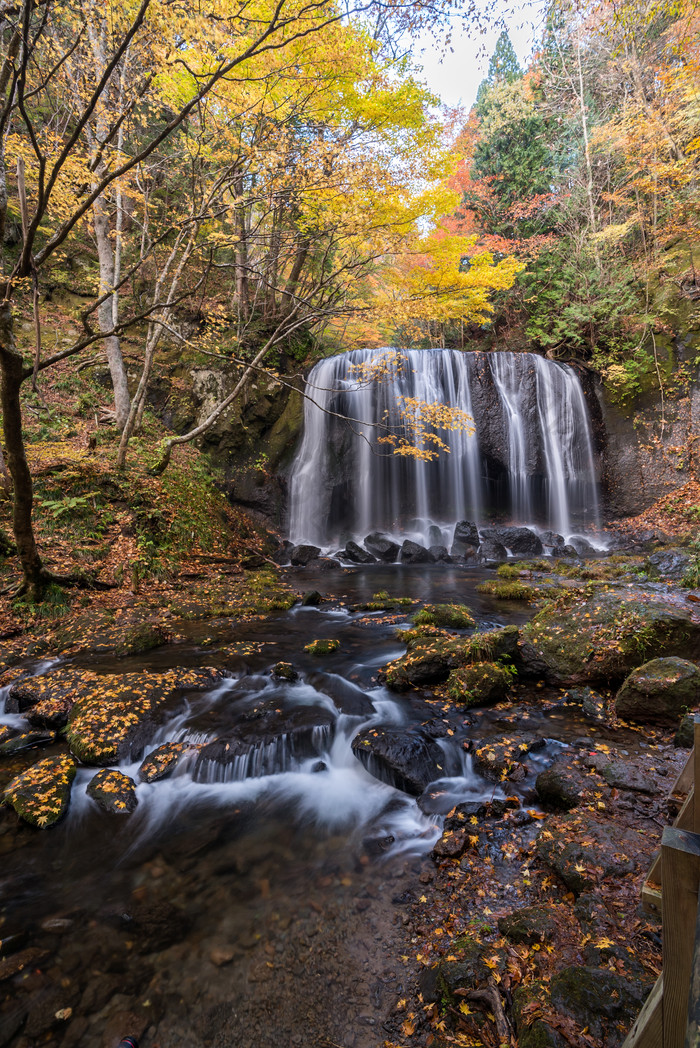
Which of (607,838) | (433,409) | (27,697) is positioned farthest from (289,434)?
(607,838)

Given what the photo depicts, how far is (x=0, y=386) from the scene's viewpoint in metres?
5.07

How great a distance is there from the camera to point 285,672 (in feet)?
18.5

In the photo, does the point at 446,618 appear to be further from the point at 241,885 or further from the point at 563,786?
the point at 241,885

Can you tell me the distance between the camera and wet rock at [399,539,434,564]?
13402 mm

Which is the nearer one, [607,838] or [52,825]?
[607,838]

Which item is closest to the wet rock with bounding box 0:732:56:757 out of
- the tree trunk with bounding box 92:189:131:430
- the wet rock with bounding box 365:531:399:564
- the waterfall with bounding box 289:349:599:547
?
the tree trunk with bounding box 92:189:131:430

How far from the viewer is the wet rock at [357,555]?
13.5 m

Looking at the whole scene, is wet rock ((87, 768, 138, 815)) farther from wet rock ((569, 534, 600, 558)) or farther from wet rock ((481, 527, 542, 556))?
wet rock ((569, 534, 600, 558))

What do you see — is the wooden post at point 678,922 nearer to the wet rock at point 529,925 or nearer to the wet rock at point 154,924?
the wet rock at point 529,925

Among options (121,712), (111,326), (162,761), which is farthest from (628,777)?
(111,326)

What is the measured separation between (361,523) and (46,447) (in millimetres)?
9544

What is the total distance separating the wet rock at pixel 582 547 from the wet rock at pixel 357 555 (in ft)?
19.2

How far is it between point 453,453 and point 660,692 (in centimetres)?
1282

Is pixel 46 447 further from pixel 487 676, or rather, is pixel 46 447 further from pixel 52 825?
pixel 487 676
